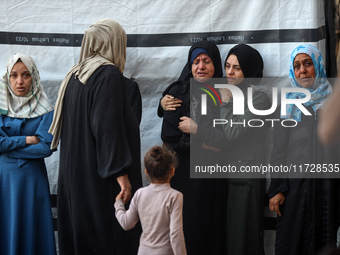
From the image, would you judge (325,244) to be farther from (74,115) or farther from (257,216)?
(74,115)

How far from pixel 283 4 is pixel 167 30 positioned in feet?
2.73

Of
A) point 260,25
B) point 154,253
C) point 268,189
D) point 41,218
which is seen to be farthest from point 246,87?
point 41,218

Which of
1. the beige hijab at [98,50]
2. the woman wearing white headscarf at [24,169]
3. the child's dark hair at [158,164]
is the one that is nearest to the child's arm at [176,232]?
the child's dark hair at [158,164]

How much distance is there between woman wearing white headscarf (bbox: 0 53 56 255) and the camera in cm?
370

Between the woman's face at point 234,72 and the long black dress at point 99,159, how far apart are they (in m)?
0.79

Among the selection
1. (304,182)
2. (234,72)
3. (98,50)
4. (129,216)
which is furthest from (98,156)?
(304,182)

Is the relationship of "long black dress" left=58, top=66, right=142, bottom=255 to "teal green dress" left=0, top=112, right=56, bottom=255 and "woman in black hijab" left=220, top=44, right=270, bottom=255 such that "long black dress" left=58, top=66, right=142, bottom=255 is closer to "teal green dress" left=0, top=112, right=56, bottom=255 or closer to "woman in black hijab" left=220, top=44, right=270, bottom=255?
"teal green dress" left=0, top=112, right=56, bottom=255

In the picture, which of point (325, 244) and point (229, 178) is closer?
point (325, 244)

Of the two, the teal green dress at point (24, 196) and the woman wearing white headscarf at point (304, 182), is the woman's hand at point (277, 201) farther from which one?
the teal green dress at point (24, 196)

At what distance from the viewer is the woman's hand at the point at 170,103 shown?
3742 millimetres

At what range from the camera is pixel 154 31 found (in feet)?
13.0

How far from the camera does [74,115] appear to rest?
3.38 m

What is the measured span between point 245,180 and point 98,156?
102 cm

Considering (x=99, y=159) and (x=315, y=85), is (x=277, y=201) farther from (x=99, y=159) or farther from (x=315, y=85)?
(x=99, y=159)
